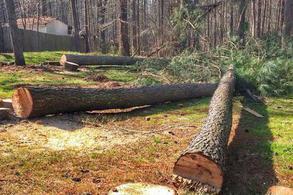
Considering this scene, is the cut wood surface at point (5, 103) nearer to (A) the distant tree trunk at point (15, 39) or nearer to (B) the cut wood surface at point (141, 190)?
(B) the cut wood surface at point (141, 190)

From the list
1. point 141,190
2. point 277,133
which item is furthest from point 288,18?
point 141,190

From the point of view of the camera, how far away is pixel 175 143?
5664 millimetres

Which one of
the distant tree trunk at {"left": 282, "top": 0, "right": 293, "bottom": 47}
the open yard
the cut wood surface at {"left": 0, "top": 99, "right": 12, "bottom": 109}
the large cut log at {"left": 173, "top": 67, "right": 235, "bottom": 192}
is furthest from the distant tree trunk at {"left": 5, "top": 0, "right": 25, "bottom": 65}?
the large cut log at {"left": 173, "top": 67, "right": 235, "bottom": 192}

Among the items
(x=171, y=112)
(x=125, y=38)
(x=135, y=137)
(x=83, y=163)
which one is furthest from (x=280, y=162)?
(x=125, y=38)

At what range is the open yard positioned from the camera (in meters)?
4.24

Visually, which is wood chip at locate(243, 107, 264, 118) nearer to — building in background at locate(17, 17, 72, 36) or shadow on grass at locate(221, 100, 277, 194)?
shadow on grass at locate(221, 100, 277, 194)

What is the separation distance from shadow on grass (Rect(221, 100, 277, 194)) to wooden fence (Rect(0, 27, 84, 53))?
17494 mm

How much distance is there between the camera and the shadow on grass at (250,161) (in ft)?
13.9

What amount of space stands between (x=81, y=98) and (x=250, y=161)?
3298mm

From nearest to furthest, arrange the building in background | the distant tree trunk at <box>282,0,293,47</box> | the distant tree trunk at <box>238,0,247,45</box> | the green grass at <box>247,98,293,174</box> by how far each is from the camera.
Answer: the green grass at <box>247,98,293,174</box>
the distant tree trunk at <box>282,0,293,47</box>
the distant tree trunk at <box>238,0,247,45</box>
the building in background

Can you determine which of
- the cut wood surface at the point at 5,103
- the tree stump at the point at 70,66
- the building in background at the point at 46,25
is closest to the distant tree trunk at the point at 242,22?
the tree stump at the point at 70,66

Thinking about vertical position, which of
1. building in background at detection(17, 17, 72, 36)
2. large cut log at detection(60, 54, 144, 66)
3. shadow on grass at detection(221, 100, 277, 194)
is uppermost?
building in background at detection(17, 17, 72, 36)

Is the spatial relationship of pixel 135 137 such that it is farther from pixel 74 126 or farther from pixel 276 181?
pixel 276 181

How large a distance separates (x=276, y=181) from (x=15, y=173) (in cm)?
290
